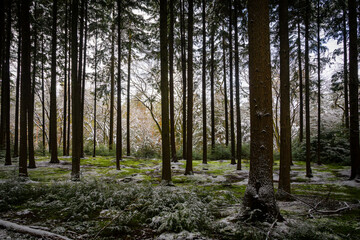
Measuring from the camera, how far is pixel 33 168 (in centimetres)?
901

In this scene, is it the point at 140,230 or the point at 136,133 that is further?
the point at 136,133

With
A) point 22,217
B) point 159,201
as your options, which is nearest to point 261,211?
point 159,201

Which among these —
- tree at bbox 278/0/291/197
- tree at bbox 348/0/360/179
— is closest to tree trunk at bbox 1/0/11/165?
tree at bbox 278/0/291/197

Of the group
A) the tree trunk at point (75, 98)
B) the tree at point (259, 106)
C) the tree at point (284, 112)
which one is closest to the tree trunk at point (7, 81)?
the tree trunk at point (75, 98)

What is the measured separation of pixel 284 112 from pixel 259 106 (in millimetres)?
1973

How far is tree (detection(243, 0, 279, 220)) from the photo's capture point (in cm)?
314

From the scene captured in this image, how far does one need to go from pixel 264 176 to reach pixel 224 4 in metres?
10.0

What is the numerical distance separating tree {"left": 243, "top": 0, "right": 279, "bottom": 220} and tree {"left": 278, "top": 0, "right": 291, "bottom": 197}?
173 cm

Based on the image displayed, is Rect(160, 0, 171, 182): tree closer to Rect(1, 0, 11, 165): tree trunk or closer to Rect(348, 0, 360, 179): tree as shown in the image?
Rect(348, 0, 360, 179): tree

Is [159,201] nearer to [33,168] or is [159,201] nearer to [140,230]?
[140,230]

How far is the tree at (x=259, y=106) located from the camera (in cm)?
314

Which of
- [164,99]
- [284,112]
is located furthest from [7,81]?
[284,112]

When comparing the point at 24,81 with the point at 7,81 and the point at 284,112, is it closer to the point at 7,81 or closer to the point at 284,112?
the point at 7,81

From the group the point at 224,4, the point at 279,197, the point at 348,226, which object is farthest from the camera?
the point at 224,4
